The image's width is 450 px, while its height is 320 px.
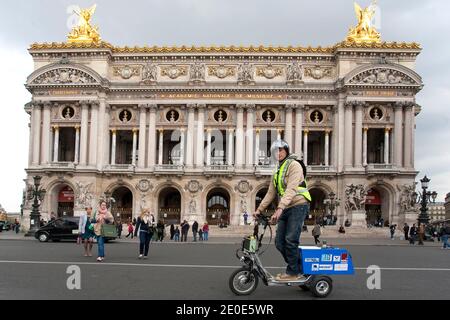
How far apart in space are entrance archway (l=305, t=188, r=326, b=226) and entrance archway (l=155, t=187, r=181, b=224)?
567 inches

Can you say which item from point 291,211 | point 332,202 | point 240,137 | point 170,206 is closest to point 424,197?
point 332,202

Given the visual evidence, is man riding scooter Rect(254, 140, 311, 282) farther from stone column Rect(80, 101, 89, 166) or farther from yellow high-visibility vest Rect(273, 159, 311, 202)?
stone column Rect(80, 101, 89, 166)

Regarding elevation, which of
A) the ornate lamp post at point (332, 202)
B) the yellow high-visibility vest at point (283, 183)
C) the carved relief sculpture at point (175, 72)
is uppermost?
the carved relief sculpture at point (175, 72)

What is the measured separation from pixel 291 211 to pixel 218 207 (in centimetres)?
5754

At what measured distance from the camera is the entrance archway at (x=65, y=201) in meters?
64.3

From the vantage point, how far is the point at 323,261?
10.9 metres

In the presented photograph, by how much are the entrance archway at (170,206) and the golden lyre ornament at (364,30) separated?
26096mm

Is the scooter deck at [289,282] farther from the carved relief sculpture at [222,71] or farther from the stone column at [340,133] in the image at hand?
the carved relief sculpture at [222,71]

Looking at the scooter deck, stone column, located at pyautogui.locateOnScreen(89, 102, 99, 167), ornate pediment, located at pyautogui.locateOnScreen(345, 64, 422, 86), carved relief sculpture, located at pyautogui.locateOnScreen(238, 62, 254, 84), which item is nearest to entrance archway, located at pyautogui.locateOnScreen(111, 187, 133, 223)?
stone column, located at pyautogui.locateOnScreen(89, 102, 99, 167)

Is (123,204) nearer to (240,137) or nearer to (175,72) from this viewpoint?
(240,137)

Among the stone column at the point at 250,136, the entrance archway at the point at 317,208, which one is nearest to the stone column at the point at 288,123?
the stone column at the point at 250,136
